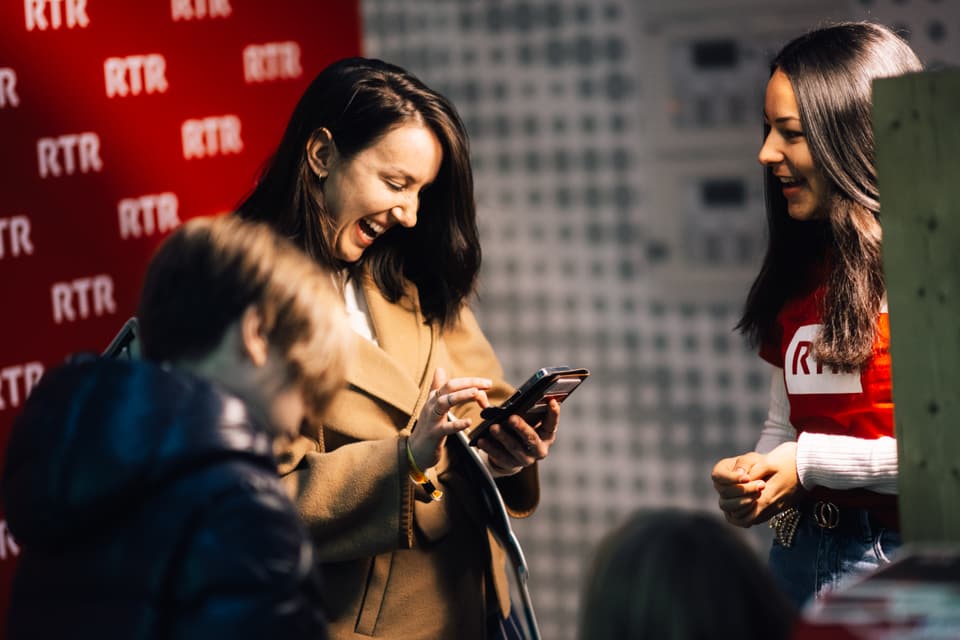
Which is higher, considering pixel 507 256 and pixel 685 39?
pixel 685 39

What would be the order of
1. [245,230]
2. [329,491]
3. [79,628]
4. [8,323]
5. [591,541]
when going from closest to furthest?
[79,628], [245,230], [329,491], [8,323], [591,541]

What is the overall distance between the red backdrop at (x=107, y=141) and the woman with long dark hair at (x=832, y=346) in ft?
4.49

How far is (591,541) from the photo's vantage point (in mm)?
4824

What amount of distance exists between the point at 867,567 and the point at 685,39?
2.82m

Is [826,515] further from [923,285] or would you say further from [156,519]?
[156,519]

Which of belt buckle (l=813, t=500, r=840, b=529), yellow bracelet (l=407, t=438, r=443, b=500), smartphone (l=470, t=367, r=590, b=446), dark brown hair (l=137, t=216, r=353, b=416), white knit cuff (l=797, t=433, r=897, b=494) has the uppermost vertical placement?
dark brown hair (l=137, t=216, r=353, b=416)

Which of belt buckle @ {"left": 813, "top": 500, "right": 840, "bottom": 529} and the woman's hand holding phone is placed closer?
belt buckle @ {"left": 813, "top": 500, "right": 840, "bottom": 529}

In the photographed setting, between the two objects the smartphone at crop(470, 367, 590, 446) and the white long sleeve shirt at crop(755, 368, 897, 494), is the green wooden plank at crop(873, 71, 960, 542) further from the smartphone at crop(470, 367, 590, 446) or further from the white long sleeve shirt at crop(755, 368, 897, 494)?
the smartphone at crop(470, 367, 590, 446)

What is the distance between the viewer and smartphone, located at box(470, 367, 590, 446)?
219 centimetres

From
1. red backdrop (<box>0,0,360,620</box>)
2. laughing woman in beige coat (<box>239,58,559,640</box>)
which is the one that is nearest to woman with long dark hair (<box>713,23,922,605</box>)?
laughing woman in beige coat (<box>239,58,559,640</box>)

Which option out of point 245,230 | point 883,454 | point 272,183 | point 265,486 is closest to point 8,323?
point 272,183

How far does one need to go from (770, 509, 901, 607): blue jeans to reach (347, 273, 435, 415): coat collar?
2.38 ft

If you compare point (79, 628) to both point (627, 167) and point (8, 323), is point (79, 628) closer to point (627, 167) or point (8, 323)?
point (8, 323)

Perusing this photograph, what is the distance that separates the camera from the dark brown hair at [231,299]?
1.50 metres
